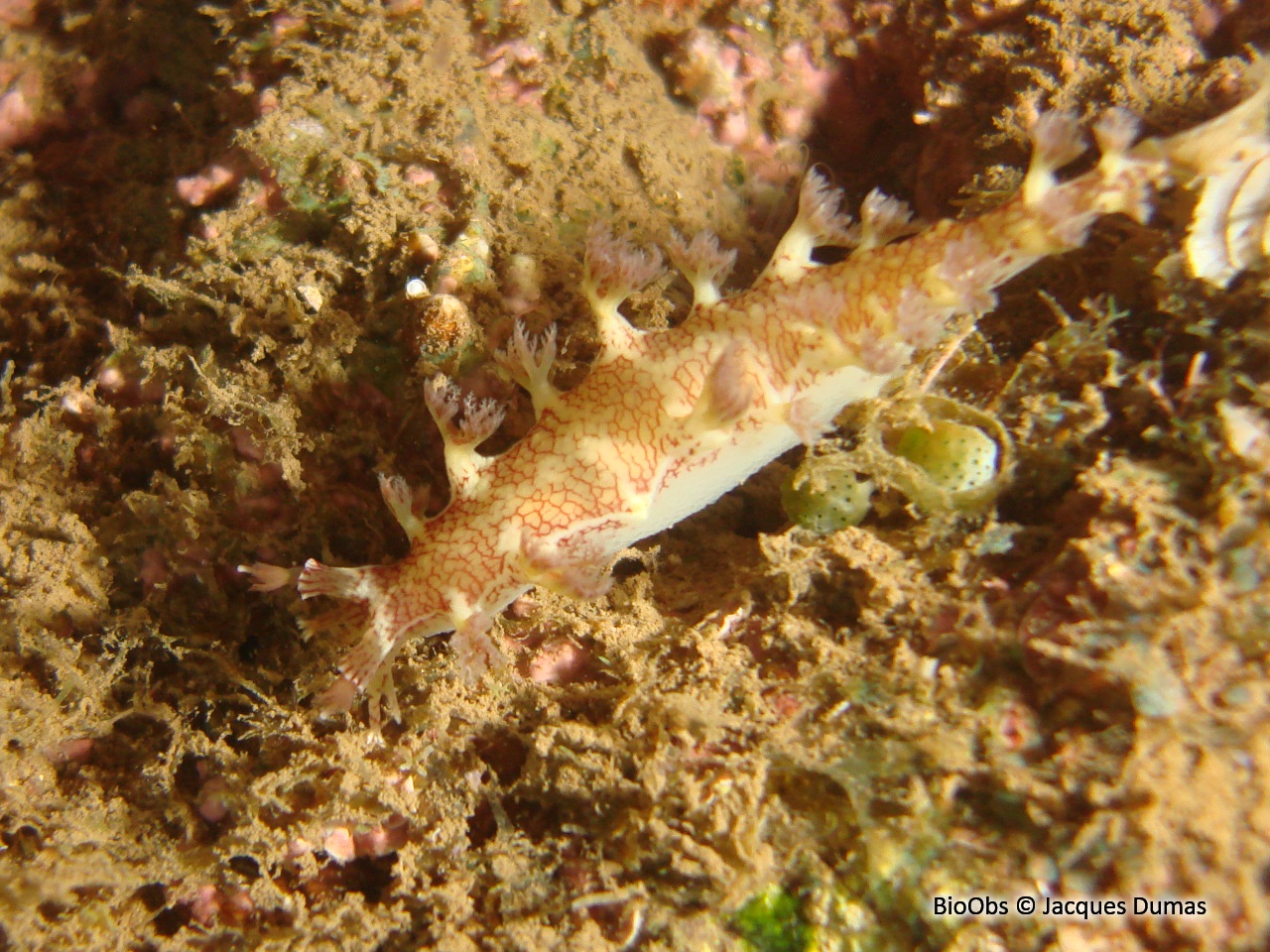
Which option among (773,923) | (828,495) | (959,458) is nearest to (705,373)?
(828,495)

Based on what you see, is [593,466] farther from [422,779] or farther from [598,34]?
[598,34]

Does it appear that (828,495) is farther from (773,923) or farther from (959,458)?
(773,923)

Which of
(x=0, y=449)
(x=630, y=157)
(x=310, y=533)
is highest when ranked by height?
(x=630, y=157)

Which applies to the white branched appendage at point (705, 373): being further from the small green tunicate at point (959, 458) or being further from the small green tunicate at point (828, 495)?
the small green tunicate at point (959, 458)

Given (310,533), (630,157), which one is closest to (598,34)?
(630,157)

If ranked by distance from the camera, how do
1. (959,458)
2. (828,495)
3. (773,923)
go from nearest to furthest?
(773,923)
(959,458)
(828,495)

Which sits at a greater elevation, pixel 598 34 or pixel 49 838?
pixel 598 34
